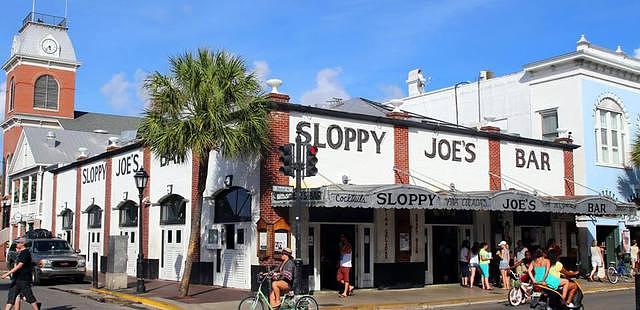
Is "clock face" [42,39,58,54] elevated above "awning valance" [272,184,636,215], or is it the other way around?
"clock face" [42,39,58,54]

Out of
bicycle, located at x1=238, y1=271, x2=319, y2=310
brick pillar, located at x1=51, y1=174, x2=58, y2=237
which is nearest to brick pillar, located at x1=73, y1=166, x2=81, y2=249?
brick pillar, located at x1=51, y1=174, x2=58, y2=237

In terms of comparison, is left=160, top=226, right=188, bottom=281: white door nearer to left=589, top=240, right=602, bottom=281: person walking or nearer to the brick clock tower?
left=589, top=240, right=602, bottom=281: person walking

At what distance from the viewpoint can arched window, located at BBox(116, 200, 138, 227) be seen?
94.3 feet

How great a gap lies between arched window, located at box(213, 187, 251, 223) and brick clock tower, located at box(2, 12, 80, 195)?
4489 cm

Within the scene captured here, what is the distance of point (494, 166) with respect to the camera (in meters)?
25.5

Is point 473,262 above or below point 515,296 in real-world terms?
above

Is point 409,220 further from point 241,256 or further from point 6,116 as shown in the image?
point 6,116

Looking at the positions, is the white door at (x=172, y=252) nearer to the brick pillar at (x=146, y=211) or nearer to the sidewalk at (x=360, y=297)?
the sidewalk at (x=360, y=297)

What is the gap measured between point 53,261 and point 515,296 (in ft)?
51.9

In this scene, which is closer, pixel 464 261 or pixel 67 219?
pixel 464 261

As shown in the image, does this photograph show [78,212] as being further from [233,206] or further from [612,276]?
[612,276]

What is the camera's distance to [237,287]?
20953 mm

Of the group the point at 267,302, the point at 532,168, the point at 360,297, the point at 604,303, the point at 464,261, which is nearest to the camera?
the point at 267,302

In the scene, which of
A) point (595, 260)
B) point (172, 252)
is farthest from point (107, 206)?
point (595, 260)
